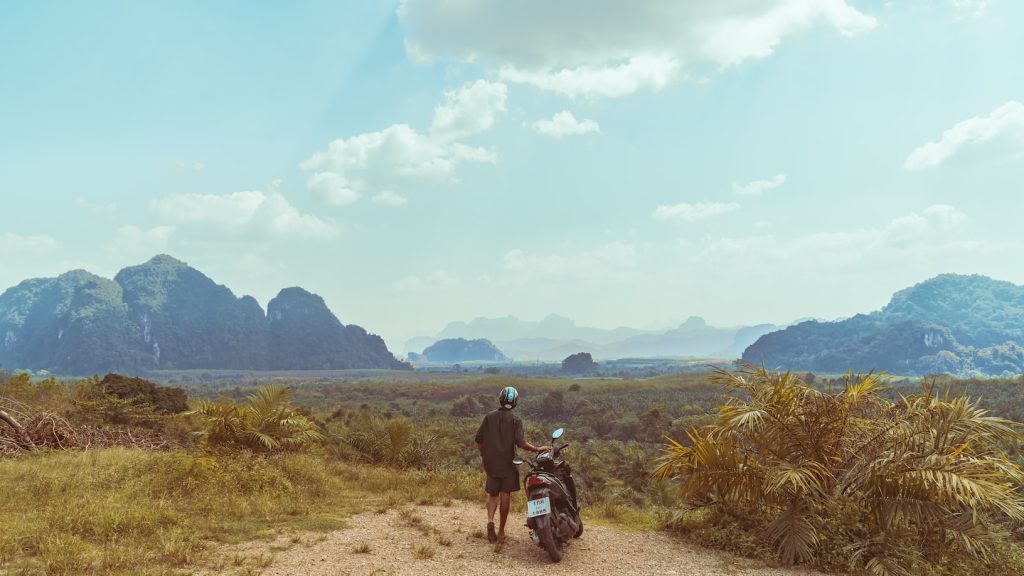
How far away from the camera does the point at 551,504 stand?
7336mm

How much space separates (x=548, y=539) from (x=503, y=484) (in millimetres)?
968

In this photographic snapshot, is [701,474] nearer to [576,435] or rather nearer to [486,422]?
[486,422]

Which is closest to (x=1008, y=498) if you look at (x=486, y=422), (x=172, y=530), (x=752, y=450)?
(x=752, y=450)

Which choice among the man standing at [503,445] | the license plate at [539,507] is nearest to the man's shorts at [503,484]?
the man standing at [503,445]

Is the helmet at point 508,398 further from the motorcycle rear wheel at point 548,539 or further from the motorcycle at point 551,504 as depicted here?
the motorcycle rear wheel at point 548,539

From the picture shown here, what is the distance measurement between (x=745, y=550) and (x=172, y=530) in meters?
7.42

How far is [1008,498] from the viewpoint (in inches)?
254

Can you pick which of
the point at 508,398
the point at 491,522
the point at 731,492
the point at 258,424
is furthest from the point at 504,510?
the point at 258,424

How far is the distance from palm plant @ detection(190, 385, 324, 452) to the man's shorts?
7191 millimetres

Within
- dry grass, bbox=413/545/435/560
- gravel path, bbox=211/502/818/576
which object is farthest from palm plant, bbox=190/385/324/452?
dry grass, bbox=413/545/435/560

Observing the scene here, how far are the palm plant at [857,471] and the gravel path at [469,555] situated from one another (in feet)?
2.89

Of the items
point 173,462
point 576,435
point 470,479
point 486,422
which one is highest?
point 486,422

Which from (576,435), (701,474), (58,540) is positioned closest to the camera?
(58,540)

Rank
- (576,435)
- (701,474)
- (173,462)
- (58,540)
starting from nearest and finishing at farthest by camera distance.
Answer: (58,540), (701,474), (173,462), (576,435)
